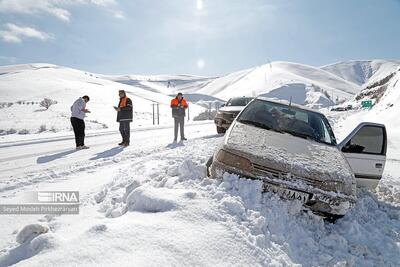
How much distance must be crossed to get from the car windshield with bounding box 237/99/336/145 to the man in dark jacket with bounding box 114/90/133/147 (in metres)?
5.35

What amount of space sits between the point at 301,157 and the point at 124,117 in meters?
7.20

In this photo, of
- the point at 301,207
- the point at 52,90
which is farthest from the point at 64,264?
the point at 52,90

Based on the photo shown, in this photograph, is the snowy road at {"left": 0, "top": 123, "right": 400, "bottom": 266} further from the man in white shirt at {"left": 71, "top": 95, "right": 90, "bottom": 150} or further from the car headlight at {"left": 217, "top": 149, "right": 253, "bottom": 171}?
the man in white shirt at {"left": 71, "top": 95, "right": 90, "bottom": 150}

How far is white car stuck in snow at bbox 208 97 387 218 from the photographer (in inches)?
155

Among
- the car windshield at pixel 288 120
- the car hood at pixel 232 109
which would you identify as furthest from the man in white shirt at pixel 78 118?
the car hood at pixel 232 109

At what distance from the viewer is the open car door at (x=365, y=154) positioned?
17.9 ft

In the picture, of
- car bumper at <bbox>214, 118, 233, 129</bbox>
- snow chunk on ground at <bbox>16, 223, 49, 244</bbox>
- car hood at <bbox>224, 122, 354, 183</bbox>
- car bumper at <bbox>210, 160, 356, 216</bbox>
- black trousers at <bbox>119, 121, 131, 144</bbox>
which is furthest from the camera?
car bumper at <bbox>214, 118, 233, 129</bbox>

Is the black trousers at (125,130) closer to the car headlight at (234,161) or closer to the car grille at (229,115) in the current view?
the car grille at (229,115)

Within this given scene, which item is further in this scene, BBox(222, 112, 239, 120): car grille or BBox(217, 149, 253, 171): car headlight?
BBox(222, 112, 239, 120): car grille

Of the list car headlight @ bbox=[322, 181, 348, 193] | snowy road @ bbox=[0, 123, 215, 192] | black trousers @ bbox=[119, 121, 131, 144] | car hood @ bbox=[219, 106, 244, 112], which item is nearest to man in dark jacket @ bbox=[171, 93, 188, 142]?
snowy road @ bbox=[0, 123, 215, 192]

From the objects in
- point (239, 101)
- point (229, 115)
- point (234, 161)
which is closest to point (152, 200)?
point (234, 161)

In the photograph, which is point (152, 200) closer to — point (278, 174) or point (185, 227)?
point (185, 227)

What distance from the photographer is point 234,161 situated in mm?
4125

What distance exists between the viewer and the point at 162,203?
3.63 m
